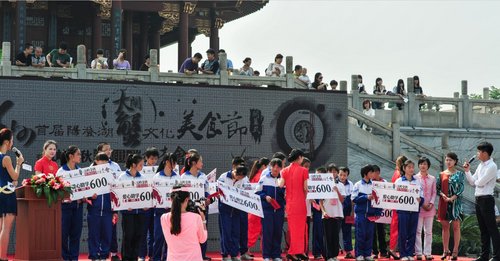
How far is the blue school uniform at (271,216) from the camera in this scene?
55.1ft

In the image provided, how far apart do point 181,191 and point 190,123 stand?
8195 millimetres

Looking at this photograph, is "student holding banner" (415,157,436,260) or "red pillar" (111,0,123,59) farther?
"red pillar" (111,0,123,59)

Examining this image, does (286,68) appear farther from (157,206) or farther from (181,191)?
(181,191)

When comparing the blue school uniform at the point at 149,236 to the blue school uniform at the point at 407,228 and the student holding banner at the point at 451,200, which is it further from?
the student holding banner at the point at 451,200

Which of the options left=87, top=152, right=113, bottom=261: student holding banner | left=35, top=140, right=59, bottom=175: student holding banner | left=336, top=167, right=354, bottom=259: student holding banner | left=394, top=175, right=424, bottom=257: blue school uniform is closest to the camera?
left=35, top=140, right=59, bottom=175: student holding banner

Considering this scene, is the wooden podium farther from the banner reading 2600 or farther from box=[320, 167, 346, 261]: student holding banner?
box=[320, 167, 346, 261]: student holding banner

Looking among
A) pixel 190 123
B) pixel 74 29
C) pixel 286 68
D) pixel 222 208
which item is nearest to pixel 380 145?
pixel 286 68

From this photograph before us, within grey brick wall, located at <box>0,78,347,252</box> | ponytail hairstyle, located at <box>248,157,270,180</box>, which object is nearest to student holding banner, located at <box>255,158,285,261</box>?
ponytail hairstyle, located at <box>248,157,270,180</box>

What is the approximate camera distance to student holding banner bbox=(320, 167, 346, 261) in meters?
17.4

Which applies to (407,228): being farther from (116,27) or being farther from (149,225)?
(116,27)

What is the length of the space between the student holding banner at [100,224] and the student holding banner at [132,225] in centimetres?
24

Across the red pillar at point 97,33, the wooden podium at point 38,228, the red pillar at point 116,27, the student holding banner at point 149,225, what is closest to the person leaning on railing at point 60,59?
the student holding banner at point 149,225

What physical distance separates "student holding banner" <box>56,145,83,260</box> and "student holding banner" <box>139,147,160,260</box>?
112 cm

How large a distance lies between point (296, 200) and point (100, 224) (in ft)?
10.1
